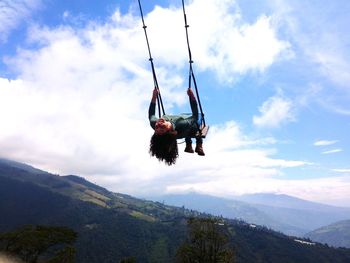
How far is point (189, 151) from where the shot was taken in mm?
11594

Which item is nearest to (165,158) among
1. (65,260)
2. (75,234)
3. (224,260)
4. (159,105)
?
(159,105)

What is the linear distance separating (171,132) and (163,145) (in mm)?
384

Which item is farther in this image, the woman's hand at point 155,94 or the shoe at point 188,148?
the shoe at point 188,148

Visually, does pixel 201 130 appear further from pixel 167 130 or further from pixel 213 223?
pixel 213 223

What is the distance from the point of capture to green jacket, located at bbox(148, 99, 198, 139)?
10709mm

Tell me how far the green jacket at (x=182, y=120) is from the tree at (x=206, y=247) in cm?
4365

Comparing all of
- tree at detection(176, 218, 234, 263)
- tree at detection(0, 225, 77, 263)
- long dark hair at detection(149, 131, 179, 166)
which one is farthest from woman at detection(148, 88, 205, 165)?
tree at detection(0, 225, 77, 263)

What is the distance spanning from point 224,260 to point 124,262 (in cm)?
3605

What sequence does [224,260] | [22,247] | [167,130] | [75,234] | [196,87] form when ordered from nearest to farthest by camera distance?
1. [167,130]
2. [196,87]
3. [224,260]
4. [22,247]
5. [75,234]

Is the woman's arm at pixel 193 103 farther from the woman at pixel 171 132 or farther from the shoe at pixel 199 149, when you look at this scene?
the shoe at pixel 199 149

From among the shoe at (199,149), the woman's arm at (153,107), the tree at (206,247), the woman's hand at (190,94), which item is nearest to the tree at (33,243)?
the tree at (206,247)

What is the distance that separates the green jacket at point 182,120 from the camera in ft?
35.1

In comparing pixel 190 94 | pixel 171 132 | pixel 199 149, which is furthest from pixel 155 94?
pixel 199 149

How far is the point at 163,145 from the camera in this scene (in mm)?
10070
